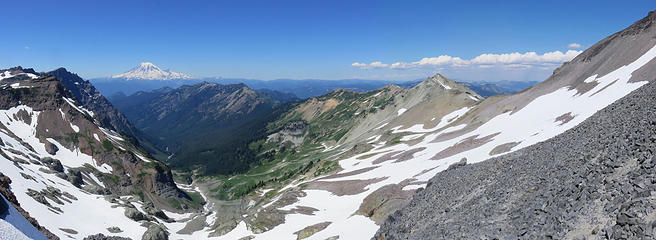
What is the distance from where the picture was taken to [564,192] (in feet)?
64.4

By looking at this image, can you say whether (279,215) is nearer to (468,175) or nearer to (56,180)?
(468,175)

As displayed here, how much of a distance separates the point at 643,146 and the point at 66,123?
641 feet

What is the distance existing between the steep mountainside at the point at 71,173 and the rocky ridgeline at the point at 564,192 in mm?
54568

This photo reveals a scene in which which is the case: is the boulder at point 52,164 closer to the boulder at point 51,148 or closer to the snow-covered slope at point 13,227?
the boulder at point 51,148

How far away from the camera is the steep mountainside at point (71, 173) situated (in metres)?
59.7

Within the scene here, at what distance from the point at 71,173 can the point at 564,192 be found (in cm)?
12083

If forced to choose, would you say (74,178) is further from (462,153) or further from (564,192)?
(564,192)

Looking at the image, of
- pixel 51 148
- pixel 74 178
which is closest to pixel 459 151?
pixel 74 178

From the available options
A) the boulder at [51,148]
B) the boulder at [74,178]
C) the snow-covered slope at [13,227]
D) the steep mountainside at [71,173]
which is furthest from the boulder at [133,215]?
the boulder at [51,148]

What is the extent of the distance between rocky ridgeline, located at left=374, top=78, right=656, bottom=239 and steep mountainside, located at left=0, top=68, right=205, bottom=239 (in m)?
54.6

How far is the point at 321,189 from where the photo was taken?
2972 inches

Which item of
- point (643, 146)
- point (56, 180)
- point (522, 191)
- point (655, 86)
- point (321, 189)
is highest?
point (655, 86)

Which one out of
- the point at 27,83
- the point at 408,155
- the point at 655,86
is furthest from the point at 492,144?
the point at 27,83

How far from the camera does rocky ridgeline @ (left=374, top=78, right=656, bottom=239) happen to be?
15141 mm
